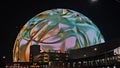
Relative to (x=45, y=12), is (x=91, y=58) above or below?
below

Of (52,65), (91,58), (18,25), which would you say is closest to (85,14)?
(18,25)

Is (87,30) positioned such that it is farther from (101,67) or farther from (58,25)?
(101,67)

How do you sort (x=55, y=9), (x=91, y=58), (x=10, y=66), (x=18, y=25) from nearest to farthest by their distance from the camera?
(x=18, y=25), (x=55, y=9), (x=10, y=66), (x=91, y=58)

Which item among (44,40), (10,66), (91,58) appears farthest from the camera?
(91,58)

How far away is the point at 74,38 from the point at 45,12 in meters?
6.56

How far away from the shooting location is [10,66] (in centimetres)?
Answer: 5566

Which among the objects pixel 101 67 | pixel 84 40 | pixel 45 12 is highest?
pixel 45 12

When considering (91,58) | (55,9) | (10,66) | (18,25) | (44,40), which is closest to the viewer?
(18,25)

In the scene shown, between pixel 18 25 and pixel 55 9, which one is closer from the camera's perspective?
pixel 18 25

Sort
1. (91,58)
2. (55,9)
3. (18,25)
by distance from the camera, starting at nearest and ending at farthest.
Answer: (18,25)
(55,9)
(91,58)

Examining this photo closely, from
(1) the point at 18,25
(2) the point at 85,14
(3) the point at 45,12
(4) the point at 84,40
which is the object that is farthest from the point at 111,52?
(1) the point at 18,25

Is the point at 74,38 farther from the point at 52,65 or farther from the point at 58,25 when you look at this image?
the point at 52,65

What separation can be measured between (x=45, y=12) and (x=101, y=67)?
1415 cm

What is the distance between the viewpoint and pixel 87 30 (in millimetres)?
50562
